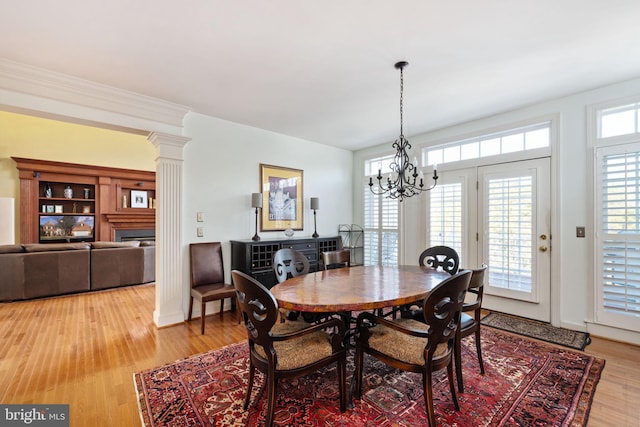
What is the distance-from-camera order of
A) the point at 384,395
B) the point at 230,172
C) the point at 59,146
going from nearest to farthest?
the point at 384,395 → the point at 230,172 → the point at 59,146

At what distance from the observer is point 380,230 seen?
5.02 metres

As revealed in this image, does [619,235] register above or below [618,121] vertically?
below

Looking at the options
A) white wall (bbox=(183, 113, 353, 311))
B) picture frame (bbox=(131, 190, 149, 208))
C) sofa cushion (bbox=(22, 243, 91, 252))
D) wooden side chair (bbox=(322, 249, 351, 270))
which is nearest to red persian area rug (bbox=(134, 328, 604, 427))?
wooden side chair (bbox=(322, 249, 351, 270))

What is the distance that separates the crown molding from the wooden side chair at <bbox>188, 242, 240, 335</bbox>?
156 cm

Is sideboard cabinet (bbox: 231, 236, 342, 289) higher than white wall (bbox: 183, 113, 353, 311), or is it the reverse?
white wall (bbox: 183, 113, 353, 311)

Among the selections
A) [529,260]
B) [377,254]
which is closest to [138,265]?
[377,254]

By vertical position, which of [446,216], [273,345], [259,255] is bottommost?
[273,345]

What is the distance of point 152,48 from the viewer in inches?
87.1

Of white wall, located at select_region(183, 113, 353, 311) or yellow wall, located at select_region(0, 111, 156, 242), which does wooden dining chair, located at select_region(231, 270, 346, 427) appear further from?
yellow wall, located at select_region(0, 111, 156, 242)

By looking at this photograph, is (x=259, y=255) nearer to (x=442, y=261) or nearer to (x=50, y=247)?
(x=442, y=261)

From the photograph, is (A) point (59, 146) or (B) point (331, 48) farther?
(A) point (59, 146)

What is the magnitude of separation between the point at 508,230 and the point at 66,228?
8658 millimetres

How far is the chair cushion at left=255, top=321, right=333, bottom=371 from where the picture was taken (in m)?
1.64

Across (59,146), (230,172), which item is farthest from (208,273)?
(59,146)
